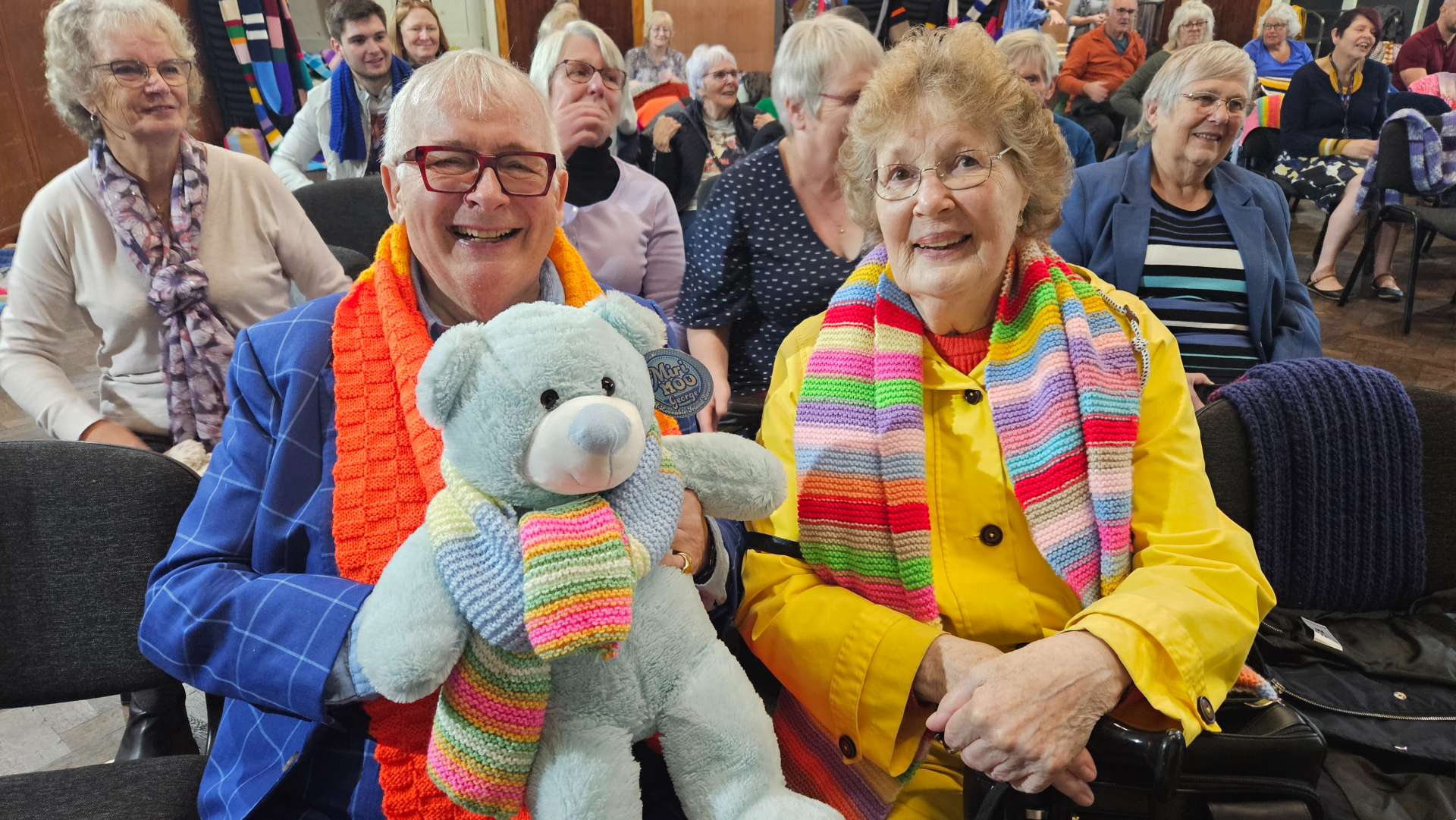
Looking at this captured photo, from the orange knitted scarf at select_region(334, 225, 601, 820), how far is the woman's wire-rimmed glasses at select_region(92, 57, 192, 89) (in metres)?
1.34

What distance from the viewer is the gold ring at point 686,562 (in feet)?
3.67

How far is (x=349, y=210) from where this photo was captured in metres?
2.96

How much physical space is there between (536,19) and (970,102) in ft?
31.1

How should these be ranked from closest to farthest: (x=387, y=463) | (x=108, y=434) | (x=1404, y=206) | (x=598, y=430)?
1. (x=598, y=430)
2. (x=387, y=463)
3. (x=108, y=434)
4. (x=1404, y=206)

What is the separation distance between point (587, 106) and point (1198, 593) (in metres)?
2.19

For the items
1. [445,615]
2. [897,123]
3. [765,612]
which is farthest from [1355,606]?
[445,615]

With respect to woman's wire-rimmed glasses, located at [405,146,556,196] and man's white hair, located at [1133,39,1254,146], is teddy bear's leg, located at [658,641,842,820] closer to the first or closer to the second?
woman's wire-rimmed glasses, located at [405,146,556,196]

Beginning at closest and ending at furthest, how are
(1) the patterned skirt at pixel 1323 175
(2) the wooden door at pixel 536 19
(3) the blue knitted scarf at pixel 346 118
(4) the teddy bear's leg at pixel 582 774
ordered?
(4) the teddy bear's leg at pixel 582 774 → (3) the blue knitted scarf at pixel 346 118 → (1) the patterned skirt at pixel 1323 175 → (2) the wooden door at pixel 536 19

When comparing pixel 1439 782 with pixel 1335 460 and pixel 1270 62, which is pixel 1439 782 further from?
pixel 1270 62

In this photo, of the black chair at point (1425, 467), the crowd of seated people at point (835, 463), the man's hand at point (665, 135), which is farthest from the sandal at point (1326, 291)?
the crowd of seated people at point (835, 463)

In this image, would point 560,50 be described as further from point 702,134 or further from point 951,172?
point 702,134

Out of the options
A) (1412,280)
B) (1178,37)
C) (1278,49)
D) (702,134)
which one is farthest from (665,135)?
(1278,49)

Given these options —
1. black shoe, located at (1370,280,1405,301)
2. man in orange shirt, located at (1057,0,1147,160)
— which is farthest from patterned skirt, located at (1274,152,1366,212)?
man in orange shirt, located at (1057,0,1147,160)

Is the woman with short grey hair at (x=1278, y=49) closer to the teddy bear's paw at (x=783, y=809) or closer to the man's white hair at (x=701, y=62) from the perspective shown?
the man's white hair at (x=701, y=62)
